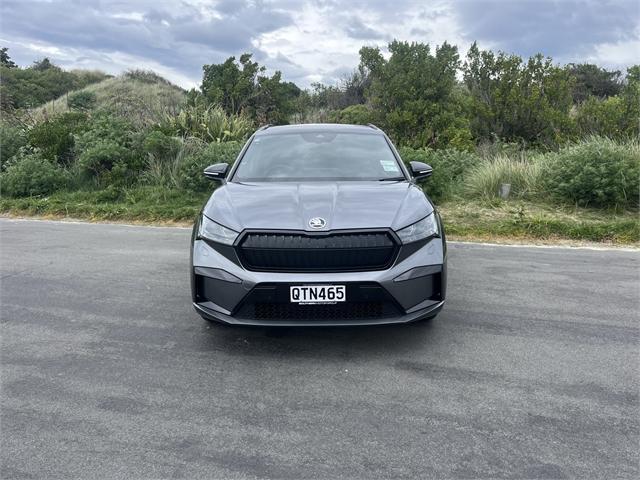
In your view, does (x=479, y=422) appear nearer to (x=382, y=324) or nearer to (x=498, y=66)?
(x=382, y=324)

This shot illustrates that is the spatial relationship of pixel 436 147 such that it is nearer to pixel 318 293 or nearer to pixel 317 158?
pixel 317 158

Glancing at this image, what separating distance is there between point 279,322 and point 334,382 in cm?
50

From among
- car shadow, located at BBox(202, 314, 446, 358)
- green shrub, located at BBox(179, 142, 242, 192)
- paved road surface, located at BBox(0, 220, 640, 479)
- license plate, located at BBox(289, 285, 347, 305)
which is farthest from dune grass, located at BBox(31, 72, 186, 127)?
license plate, located at BBox(289, 285, 347, 305)

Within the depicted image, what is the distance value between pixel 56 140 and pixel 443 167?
884 centimetres

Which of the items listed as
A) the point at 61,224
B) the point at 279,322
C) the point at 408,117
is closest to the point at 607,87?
the point at 408,117

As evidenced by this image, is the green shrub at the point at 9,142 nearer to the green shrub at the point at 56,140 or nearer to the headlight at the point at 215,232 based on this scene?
the green shrub at the point at 56,140

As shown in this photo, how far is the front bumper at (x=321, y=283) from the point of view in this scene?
3221 mm

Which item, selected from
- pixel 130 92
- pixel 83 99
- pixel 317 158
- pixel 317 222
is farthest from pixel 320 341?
pixel 130 92

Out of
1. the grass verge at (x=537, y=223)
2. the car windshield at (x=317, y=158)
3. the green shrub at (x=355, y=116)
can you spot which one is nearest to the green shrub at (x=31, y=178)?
the car windshield at (x=317, y=158)

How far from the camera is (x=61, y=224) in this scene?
8.99 metres

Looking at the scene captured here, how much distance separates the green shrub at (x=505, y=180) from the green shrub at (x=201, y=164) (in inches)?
177

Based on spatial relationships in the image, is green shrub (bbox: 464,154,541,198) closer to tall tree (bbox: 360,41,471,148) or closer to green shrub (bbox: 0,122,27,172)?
tall tree (bbox: 360,41,471,148)

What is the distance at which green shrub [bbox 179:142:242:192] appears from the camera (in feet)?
33.0

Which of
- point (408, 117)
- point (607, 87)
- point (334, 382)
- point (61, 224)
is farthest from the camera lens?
point (607, 87)
